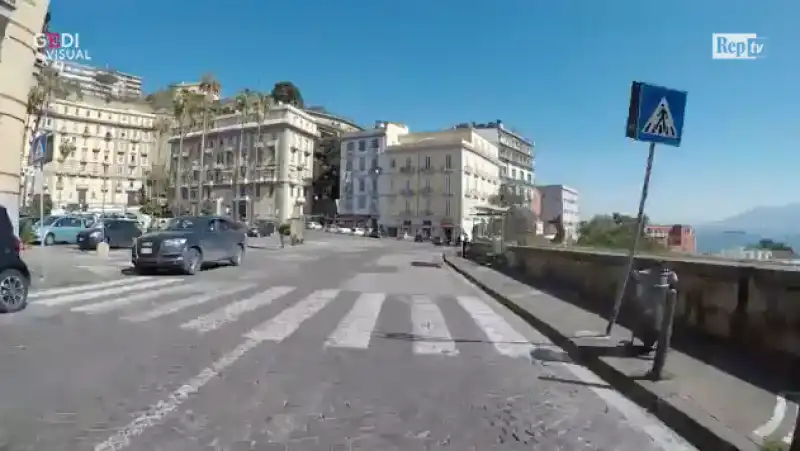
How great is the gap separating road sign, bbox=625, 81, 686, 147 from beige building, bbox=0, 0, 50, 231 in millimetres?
15580

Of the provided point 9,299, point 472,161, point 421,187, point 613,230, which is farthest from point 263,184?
point 9,299

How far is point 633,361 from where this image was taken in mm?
6719

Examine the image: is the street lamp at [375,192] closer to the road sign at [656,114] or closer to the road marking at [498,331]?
the road marking at [498,331]

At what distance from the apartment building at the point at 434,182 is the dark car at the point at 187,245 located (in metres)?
69.3

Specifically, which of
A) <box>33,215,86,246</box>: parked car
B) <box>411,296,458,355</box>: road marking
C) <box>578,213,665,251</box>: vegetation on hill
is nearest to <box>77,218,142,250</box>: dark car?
<box>33,215,86,246</box>: parked car

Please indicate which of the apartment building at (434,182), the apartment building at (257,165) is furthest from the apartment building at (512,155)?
the apartment building at (257,165)

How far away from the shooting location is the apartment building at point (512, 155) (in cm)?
11275

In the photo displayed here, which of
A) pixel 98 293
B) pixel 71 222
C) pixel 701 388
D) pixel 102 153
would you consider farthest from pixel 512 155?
pixel 701 388

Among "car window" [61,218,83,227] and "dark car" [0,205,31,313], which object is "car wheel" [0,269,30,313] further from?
"car window" [61,218,83,227]

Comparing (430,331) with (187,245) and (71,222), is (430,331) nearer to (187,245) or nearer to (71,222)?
(187,245)

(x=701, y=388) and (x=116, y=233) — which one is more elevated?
(x=116, y=233)

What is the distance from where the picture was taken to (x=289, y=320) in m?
9.70

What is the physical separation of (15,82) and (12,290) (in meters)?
9.92

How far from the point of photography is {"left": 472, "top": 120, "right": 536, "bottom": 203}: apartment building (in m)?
113
